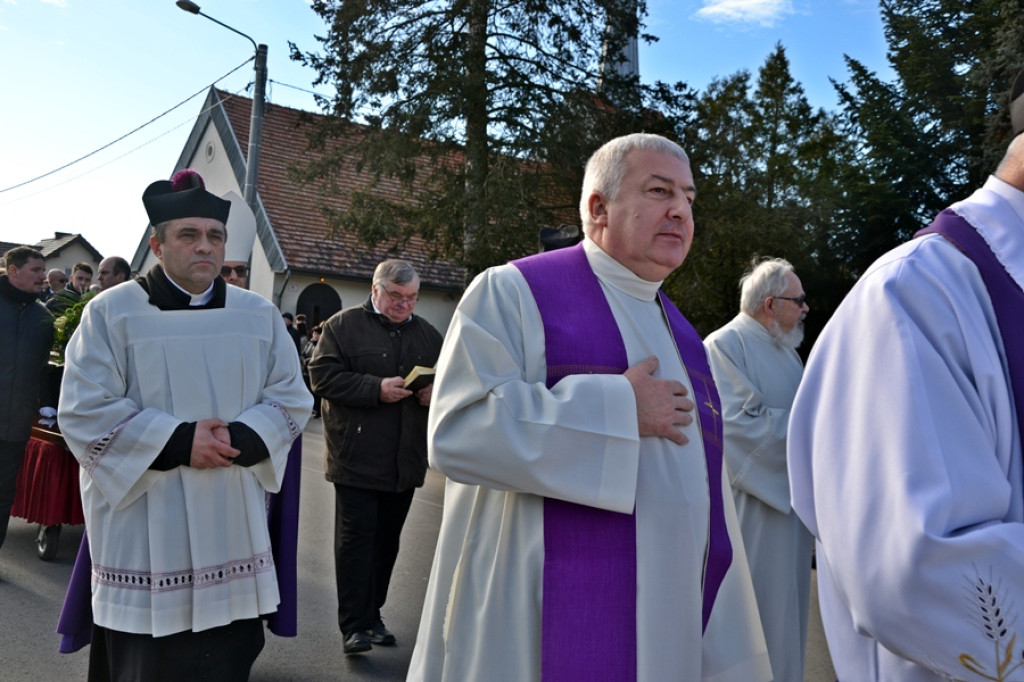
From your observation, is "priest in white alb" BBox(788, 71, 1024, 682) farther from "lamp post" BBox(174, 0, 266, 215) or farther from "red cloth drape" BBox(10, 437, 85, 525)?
"lamp post" BBox(174, 0, 266, 215)

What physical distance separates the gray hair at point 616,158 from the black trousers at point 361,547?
2.86 metres

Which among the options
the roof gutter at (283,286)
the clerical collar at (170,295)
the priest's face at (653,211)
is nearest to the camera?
the priest's face at (653,211)

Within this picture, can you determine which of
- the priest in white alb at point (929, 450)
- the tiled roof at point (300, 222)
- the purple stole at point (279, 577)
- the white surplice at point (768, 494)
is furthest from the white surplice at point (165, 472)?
the tiled roof at point (300, 222)

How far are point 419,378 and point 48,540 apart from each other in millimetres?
3520

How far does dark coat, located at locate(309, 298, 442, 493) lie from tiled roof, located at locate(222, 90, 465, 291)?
1686 cm

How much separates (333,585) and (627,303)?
4250 mm

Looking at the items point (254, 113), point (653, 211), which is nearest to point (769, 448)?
point (653, 211)

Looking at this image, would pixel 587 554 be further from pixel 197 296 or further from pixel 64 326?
pixel 64 326

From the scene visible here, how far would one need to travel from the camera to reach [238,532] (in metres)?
3.52

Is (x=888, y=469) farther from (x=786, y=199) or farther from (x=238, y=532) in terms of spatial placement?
(x=786, y=199)

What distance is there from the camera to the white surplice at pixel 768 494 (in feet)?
14.2

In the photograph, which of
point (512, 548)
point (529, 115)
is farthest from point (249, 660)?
point (529, 115)

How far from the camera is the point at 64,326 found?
259 inches

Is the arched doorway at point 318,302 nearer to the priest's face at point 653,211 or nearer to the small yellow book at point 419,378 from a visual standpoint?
the small yellow book at point 419,378
